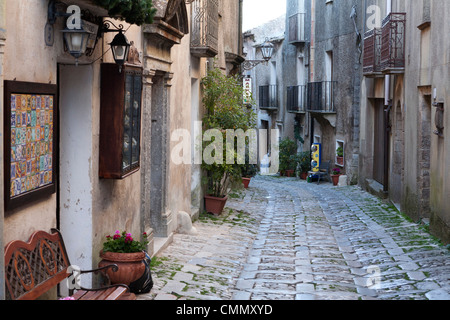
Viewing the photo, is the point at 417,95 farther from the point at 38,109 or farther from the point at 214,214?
the point at 38,109

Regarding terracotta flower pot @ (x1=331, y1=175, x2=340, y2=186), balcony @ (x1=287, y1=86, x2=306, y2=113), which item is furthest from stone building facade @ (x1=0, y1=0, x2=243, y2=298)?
balcony @ (x1=287, y1=86, x2=306, y2=113)

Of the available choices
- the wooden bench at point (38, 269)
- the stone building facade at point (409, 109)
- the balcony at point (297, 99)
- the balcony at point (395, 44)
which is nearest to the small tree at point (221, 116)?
the balcony at point (395, 44)

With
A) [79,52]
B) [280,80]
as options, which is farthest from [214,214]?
[280,80]

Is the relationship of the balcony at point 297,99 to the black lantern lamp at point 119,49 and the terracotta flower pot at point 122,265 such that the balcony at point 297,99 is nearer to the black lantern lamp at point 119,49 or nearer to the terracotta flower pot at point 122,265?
the black lantern lamp at point 119,49

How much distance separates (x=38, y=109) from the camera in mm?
5031

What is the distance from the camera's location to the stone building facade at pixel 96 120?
4.82 meters

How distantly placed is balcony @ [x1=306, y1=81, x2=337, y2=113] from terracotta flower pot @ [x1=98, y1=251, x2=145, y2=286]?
17.1 m

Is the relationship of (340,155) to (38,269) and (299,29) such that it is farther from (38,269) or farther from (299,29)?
(38,269)

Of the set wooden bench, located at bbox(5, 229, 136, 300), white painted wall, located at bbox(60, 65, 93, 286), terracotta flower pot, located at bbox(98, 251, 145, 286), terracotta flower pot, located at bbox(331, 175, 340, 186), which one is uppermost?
white painted wall, located at bbox(60, 65, 93, 286)

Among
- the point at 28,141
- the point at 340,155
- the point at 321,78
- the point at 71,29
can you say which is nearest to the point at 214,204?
the point at 71,29

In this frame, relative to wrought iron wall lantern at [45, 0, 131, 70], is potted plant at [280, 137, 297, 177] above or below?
below

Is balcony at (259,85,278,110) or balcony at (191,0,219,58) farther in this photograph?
balcony at (259,85,278,110)

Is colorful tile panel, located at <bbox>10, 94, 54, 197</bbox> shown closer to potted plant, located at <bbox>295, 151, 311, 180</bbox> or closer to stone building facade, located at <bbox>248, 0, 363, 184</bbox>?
stone building facade, located at <bbox>248, 0, 363, 184</bbox>

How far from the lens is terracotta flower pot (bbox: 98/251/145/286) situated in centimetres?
654
